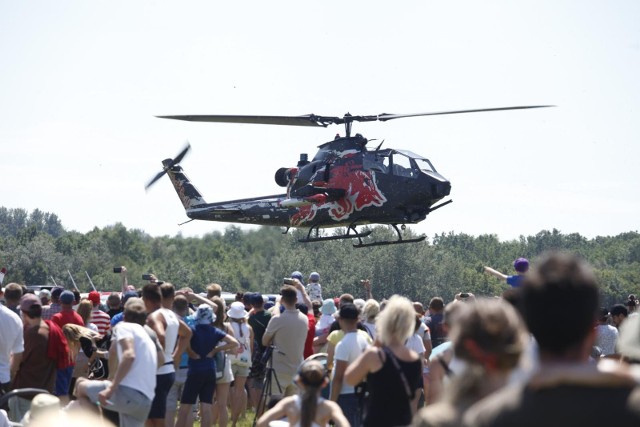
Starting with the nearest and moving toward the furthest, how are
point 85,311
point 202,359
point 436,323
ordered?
1. point 202,359
2. point 85,311
3. point 436,323

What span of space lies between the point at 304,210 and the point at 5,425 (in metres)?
17.6

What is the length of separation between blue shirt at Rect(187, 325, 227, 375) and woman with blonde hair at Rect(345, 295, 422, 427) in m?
4.21

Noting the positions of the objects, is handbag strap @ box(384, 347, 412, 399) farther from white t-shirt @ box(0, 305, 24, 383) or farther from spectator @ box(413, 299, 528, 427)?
white t-shirt @ box(0, 305, 24, 383)

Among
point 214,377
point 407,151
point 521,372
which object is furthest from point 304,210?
point 521,372

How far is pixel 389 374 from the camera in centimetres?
717

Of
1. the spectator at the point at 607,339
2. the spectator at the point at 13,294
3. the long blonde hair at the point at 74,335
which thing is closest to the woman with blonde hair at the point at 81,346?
the long blonde hair at the point at 74,335

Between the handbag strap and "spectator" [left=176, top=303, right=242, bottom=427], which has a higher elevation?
the handbag strap

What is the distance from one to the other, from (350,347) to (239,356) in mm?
4529

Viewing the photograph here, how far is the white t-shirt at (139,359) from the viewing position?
27.9 feet

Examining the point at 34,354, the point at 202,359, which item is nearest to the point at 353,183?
the point at 202,359

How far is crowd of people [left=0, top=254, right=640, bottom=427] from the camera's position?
3.03m

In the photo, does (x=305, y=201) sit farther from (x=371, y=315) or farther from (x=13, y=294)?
(x=13, y=294)

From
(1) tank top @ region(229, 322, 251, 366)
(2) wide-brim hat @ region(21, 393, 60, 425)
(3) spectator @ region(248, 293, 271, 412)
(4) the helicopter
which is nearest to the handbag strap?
(2) wide-brim hat @ region(21, 393, 60, 425)

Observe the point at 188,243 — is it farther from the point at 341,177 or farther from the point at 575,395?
the point at 575,395
